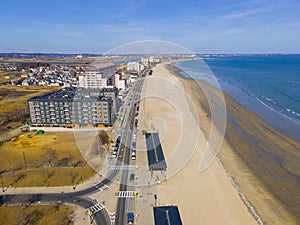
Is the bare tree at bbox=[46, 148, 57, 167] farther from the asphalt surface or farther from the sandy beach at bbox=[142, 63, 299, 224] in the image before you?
the sandy beach at bbox=[142, 63, 299, 224]

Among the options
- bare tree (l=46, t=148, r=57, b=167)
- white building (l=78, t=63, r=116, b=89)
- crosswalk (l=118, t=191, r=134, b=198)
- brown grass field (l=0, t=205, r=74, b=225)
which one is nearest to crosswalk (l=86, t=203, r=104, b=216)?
brown grass field (l=0, t=205, r=74, b=225)

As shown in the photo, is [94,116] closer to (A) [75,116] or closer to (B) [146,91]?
(A) [75,116]

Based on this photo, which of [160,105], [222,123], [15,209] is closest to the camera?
[15,209]

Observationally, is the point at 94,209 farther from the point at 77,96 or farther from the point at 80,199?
the point at 77,96

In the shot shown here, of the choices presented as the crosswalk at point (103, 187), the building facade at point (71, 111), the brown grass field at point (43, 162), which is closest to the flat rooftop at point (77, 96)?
the building facade at point (71, 111)

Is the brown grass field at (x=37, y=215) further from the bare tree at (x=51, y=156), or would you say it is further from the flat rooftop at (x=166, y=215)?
the bare tree at (x=51, y=156)

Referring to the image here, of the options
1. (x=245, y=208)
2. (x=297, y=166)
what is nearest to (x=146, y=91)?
(x=297, y=166)
